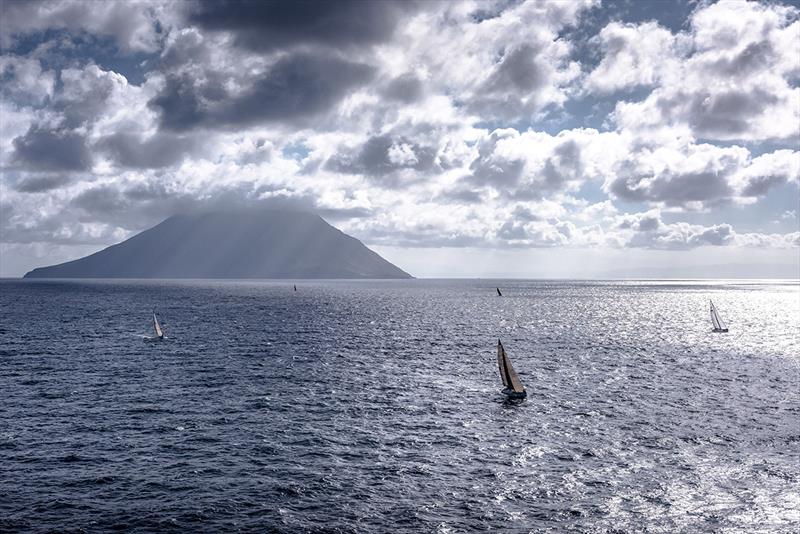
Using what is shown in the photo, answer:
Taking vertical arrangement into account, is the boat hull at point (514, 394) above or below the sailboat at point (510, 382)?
below

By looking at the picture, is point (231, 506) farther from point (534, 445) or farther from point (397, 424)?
point (534, 445)

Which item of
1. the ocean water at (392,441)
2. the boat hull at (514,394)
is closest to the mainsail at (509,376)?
the boat hull at (514,394)

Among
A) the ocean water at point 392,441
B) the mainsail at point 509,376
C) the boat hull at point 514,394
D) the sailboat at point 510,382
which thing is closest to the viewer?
the ocean water at point 392,441

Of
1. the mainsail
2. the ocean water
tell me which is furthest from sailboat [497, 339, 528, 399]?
the ocean water

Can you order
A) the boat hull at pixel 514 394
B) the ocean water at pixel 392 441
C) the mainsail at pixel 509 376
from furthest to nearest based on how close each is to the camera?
1. the mainsail at pixel 509 376
2. the boat hull at pixel 514 394
3. the ocean water at pixel 392 441

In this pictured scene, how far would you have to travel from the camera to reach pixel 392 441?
1838 inches

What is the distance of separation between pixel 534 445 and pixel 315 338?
255 feet

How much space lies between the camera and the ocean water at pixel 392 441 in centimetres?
3300

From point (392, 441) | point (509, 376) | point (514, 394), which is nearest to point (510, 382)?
point (509, 376)

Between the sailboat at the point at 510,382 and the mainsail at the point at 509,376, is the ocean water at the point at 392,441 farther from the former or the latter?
the mainsail at the point at 509,376

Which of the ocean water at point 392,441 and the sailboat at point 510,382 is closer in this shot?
the ocean water at point 392,441

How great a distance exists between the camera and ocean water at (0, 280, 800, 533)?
108 feet

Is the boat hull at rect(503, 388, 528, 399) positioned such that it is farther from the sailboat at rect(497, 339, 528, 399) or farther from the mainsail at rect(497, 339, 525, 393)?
the mainsail at rect(497, 339, 525, 393)

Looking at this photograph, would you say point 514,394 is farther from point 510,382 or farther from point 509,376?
point 509,376
